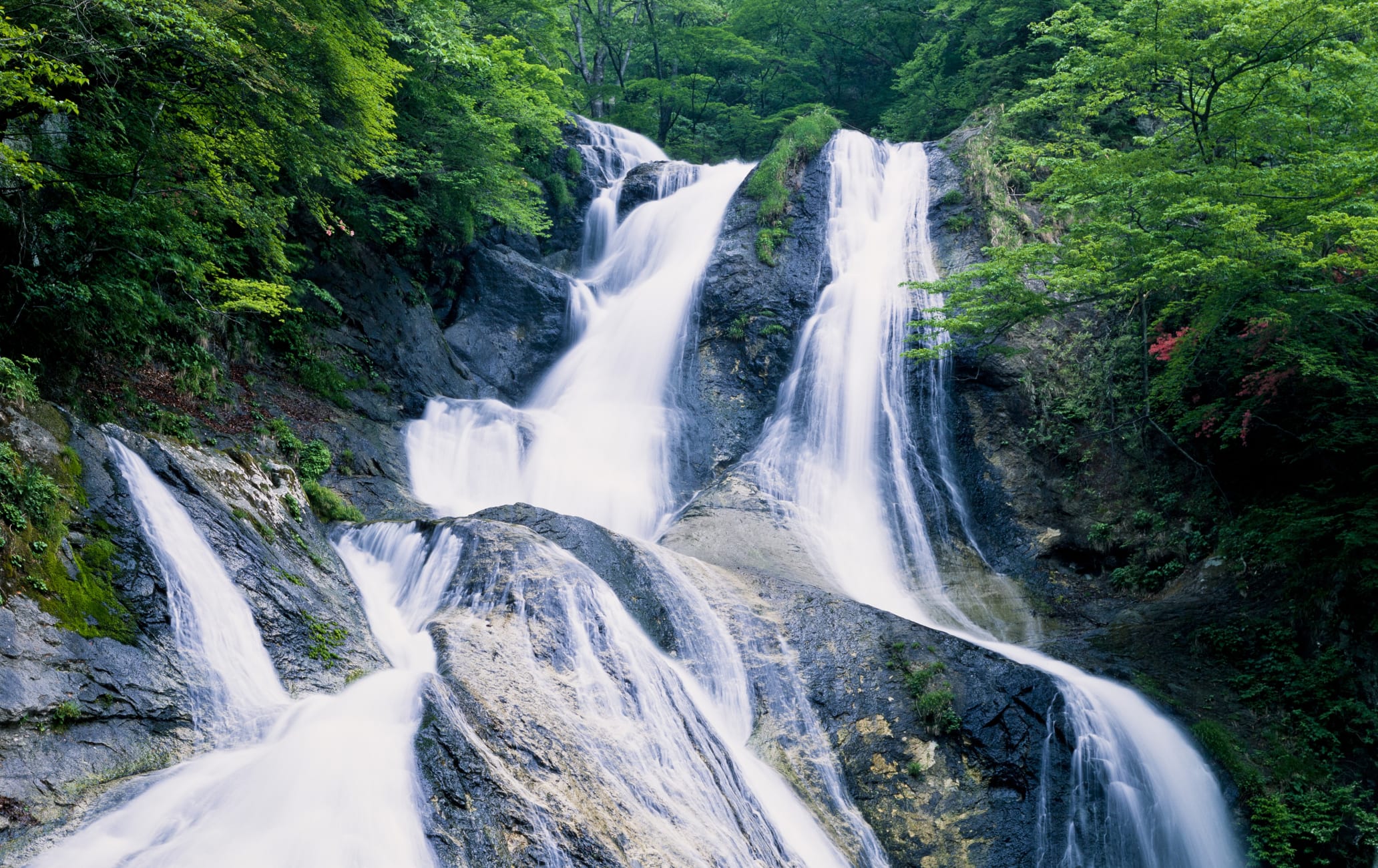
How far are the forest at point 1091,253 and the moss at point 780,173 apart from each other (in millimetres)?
4494

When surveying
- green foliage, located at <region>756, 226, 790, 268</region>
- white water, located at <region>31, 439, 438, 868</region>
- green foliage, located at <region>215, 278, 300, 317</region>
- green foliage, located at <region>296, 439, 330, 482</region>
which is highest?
green foliage, located at <region>756, 226, 790, 268</region>

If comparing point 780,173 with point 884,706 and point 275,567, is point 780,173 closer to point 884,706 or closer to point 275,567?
point 884,706

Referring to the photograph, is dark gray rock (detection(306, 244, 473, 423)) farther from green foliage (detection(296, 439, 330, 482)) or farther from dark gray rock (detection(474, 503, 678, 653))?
dark gray rock (detection(474, 503, 678, 653))

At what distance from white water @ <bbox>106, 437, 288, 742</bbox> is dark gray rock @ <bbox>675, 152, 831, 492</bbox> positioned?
840cm

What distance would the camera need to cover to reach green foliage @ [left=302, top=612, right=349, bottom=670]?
6.12m

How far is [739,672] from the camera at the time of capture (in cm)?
821

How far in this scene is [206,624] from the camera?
567cm

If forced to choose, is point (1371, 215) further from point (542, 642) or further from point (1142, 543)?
point (542, 642)

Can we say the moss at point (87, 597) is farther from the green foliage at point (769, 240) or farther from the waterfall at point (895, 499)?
the green foliage at point (769, 240)

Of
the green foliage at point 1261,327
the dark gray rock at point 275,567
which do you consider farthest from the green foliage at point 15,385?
the green foliage at point 1261,327

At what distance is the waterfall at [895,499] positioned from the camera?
7059 millimetres

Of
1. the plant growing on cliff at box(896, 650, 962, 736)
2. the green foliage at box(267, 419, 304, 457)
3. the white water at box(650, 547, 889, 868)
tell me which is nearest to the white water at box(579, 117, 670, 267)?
the green foliage at box(267, 419, 304, 457)

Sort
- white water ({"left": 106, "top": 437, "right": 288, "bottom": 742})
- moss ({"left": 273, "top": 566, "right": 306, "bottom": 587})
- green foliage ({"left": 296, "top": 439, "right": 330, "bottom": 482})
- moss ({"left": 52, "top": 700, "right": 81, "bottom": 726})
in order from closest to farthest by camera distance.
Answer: moss ({"left": 52, "top": 700, "right": 81, "bottom": 726}), white water ({"left": 106, "top": 437, "right": 288, "bottom": 742}), moss ({"left": 273, "top": 566, "right": 306, "bottom": 587}), green foliage ({"left": 296, "top": 439, "right": 330, "bottom": 482})

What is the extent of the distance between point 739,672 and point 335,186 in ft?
36.2
